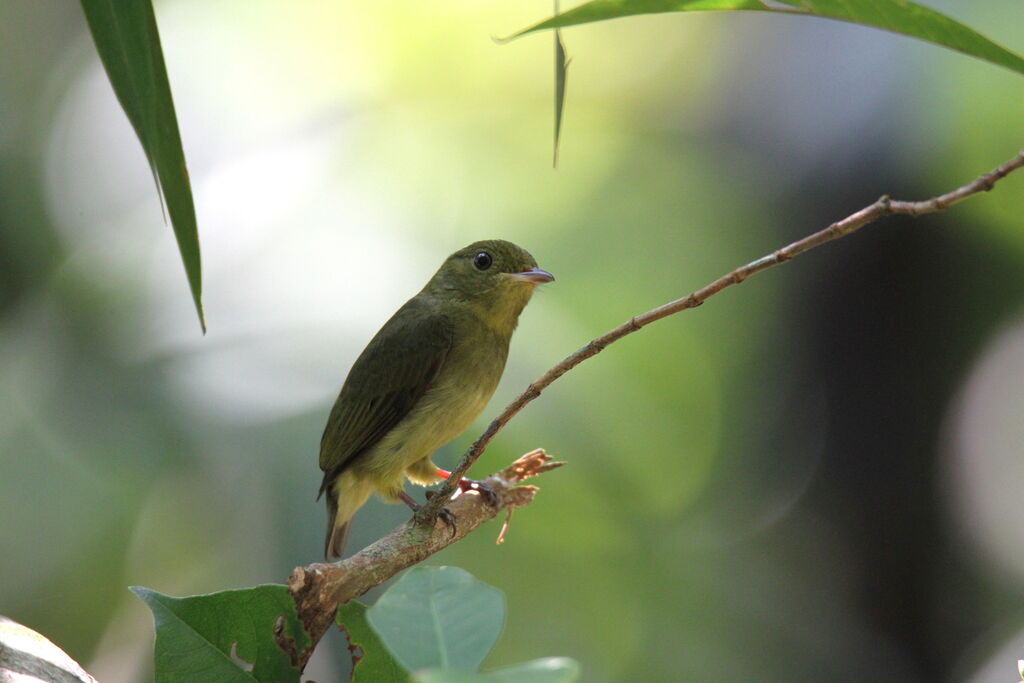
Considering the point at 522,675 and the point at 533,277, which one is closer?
the point at 522,675

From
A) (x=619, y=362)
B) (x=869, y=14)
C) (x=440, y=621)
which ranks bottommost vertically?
(x=619, y=362)

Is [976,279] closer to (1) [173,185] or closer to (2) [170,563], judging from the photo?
(2) [170,563]

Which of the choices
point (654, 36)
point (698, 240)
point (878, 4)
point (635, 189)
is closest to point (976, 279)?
point (698, 240)

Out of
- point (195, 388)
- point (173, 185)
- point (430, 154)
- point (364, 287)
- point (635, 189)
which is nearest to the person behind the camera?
point (173, 185)

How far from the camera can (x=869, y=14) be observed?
1.38 meters

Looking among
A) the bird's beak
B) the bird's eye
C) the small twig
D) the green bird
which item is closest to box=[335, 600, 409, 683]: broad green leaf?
the small twig

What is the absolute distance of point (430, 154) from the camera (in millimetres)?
7824

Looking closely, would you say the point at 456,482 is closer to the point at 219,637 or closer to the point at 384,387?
the point at 219,637

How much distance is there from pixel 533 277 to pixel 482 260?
248 millimetres

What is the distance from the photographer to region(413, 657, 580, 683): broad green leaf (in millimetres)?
678

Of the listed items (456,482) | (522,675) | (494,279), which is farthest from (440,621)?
(494,279)

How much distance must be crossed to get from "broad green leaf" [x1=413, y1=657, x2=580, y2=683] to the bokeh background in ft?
13.1

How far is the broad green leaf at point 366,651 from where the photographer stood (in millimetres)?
1396

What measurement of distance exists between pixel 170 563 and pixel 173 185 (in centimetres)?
467
